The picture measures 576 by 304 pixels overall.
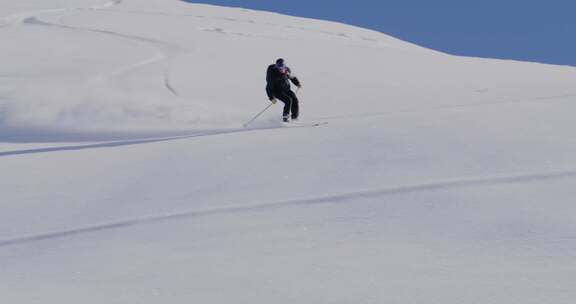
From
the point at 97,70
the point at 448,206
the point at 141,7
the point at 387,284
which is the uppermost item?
the point at 141,7

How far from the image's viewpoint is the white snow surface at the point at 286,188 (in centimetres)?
510

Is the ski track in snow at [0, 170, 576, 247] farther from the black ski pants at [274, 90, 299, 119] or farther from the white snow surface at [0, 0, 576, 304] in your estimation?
the black ski pants at [274, 90, 299, 119]

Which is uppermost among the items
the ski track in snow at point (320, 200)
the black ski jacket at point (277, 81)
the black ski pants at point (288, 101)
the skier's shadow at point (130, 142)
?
the black ski jacket at point (277, 81)

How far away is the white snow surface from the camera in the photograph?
5102mm

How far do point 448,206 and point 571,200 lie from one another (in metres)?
1.01

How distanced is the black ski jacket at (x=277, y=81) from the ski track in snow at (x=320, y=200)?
4.80 meters

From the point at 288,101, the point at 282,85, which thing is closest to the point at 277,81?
the point at 282,85

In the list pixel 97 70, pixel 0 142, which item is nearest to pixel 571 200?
pixel 0 142

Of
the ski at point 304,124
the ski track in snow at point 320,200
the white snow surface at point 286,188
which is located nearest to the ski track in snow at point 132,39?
the white snow surface at point 286,188

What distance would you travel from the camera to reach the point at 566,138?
8.97m

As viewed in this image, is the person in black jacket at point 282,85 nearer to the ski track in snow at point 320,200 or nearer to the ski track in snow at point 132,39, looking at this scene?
the ski track in snow at point 132,39

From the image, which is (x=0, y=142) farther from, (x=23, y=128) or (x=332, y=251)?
(x=332, y=251)

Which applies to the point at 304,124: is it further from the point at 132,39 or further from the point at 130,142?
the point at 132,39

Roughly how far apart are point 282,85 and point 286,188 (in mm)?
4392
